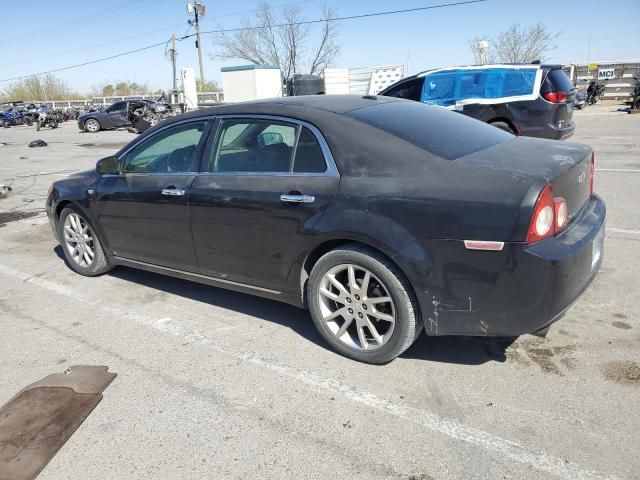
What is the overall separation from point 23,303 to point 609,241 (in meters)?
5.59

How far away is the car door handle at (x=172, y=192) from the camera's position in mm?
3873

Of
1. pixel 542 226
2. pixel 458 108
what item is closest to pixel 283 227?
pixel 542 226

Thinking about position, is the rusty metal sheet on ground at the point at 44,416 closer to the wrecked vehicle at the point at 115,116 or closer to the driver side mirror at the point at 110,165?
the driver side mirror at the point at 110,165

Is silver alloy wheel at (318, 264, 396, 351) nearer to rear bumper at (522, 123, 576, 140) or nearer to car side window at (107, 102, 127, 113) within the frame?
rear bumper at (522, 123, 576, 140)

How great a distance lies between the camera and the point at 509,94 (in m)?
9.75

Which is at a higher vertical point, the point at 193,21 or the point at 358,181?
the point at 193,21

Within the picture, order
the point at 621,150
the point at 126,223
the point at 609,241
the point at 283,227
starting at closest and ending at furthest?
the point at 283,227
the point at 126,223
the point at 609,241
the point at 621,150

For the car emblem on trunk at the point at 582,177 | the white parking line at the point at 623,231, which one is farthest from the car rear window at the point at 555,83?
the car emblem on trunk at the point at 582,177

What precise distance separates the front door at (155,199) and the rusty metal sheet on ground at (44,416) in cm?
115

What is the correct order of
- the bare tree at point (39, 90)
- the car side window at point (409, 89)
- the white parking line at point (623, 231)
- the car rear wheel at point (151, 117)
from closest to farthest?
1. the white parking line at point (623, 231)
2. the car side window at point (409, 89)
3. the car rear wheel at point (151, 117)
4. the bare tree at point (39, 90)

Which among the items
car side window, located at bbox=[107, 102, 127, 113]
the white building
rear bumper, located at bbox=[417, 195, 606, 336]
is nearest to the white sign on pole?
the white building

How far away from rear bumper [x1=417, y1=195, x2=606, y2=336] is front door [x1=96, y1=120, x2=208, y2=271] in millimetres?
2022

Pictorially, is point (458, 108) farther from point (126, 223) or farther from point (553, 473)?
point (553, 473)

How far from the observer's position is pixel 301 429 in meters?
2.65
